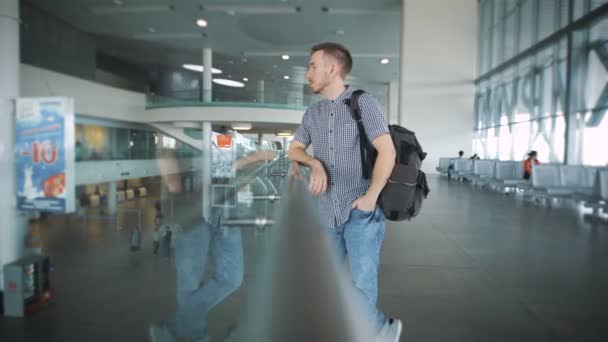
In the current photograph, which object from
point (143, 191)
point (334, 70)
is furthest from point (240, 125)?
point (334, 70)

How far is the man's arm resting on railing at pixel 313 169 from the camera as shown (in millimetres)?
1677

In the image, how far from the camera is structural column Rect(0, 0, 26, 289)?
3.29m

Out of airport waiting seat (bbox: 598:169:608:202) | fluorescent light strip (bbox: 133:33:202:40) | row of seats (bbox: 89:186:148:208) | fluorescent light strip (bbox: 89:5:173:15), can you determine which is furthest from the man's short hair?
fluorescent light strip (bbox: 133:33:202:40)

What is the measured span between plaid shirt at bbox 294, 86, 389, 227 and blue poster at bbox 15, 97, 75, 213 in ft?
7.68

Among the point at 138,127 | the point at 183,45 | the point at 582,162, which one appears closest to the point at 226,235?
the point at 138,127

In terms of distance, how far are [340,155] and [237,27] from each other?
70.8 feet

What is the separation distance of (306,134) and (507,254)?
372cm

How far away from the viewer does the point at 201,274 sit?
3.11 metres

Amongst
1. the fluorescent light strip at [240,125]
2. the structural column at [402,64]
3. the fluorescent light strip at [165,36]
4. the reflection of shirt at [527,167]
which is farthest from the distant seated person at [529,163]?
the fluorescent light strip at [240,125]

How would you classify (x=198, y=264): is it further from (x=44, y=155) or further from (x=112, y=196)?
(x=44, y=155)

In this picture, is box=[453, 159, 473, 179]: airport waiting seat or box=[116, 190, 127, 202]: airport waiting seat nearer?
box=[116, 190, 127, 202]: airport waiting seat

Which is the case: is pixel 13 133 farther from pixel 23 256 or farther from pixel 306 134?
pixel 306 134

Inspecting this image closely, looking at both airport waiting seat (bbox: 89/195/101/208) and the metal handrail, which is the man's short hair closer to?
the metal handrail

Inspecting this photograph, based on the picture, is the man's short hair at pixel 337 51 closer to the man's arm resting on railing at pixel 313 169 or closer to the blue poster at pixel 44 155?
the man's arm resting on railing at pixel 313 169
